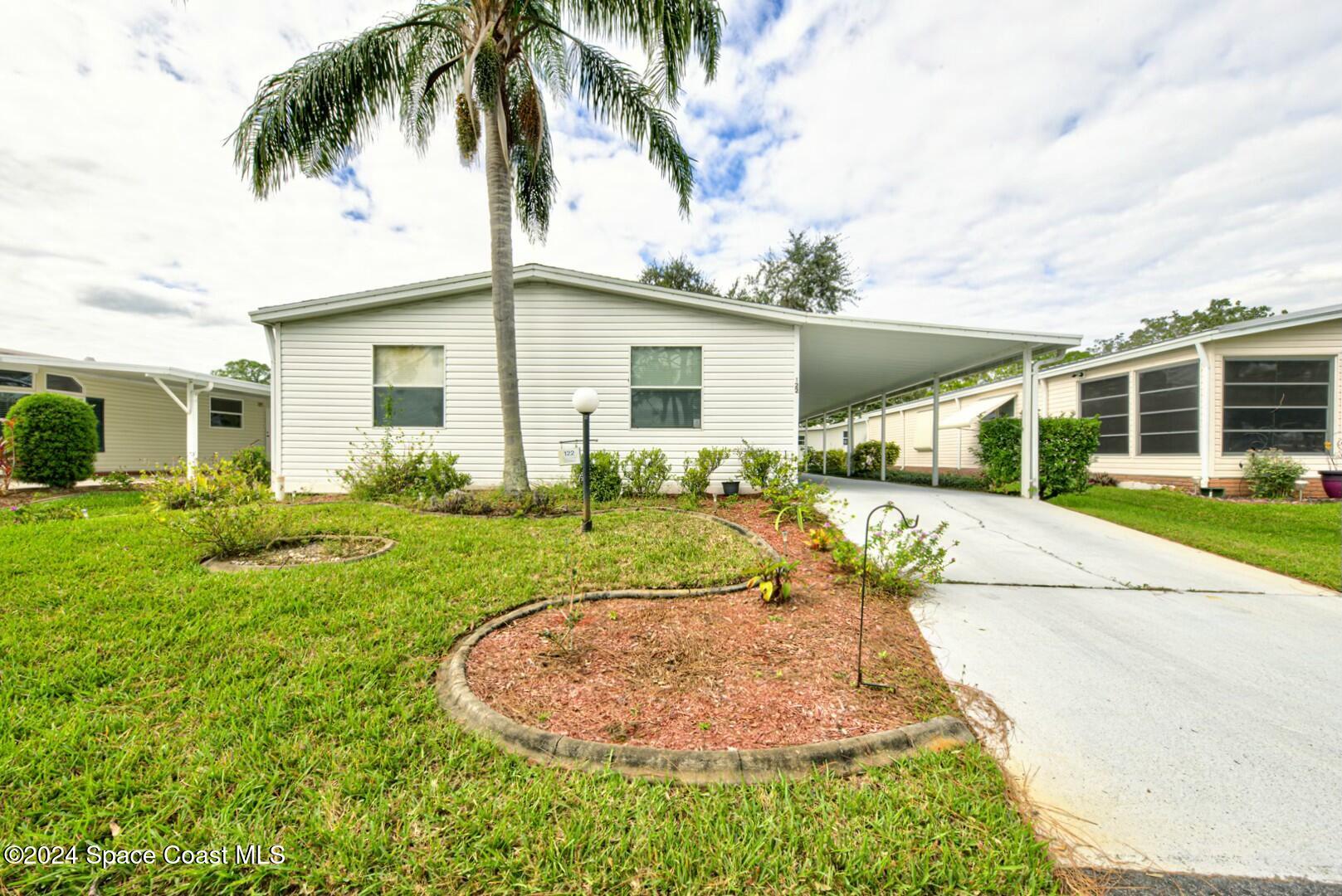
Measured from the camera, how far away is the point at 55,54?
18.8 ft

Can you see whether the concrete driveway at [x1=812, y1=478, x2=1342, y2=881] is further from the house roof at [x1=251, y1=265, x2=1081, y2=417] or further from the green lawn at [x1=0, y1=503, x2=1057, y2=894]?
the house roof at [x1=251, y1=265, x2=1081, y2=417]

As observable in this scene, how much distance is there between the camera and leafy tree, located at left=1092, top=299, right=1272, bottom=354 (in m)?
27.5

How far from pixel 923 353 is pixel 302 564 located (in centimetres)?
973

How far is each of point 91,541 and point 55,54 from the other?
6.38m

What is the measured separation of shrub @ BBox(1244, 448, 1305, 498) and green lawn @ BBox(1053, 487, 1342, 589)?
0.91 m

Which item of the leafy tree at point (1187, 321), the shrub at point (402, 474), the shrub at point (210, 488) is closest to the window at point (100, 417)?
the shrub at point (402, 474)

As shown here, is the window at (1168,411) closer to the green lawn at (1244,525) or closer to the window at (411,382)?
the green lawn at (1244,525)

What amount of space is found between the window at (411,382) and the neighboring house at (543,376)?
19 mm

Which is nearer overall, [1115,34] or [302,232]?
[1115,34]

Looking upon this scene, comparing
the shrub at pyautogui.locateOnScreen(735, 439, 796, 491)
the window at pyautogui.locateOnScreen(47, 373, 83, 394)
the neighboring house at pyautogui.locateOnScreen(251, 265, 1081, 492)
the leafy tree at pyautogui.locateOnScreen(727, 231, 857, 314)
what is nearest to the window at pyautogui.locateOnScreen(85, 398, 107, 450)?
the window at pyautogui.locateOnScreen(47, 373, 83, 394)

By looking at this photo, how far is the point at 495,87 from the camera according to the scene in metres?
6.09

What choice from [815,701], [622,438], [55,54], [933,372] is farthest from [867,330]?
[55,54]

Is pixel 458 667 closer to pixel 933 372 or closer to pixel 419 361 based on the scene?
pixel 419 361

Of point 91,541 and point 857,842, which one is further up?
point 91,541
